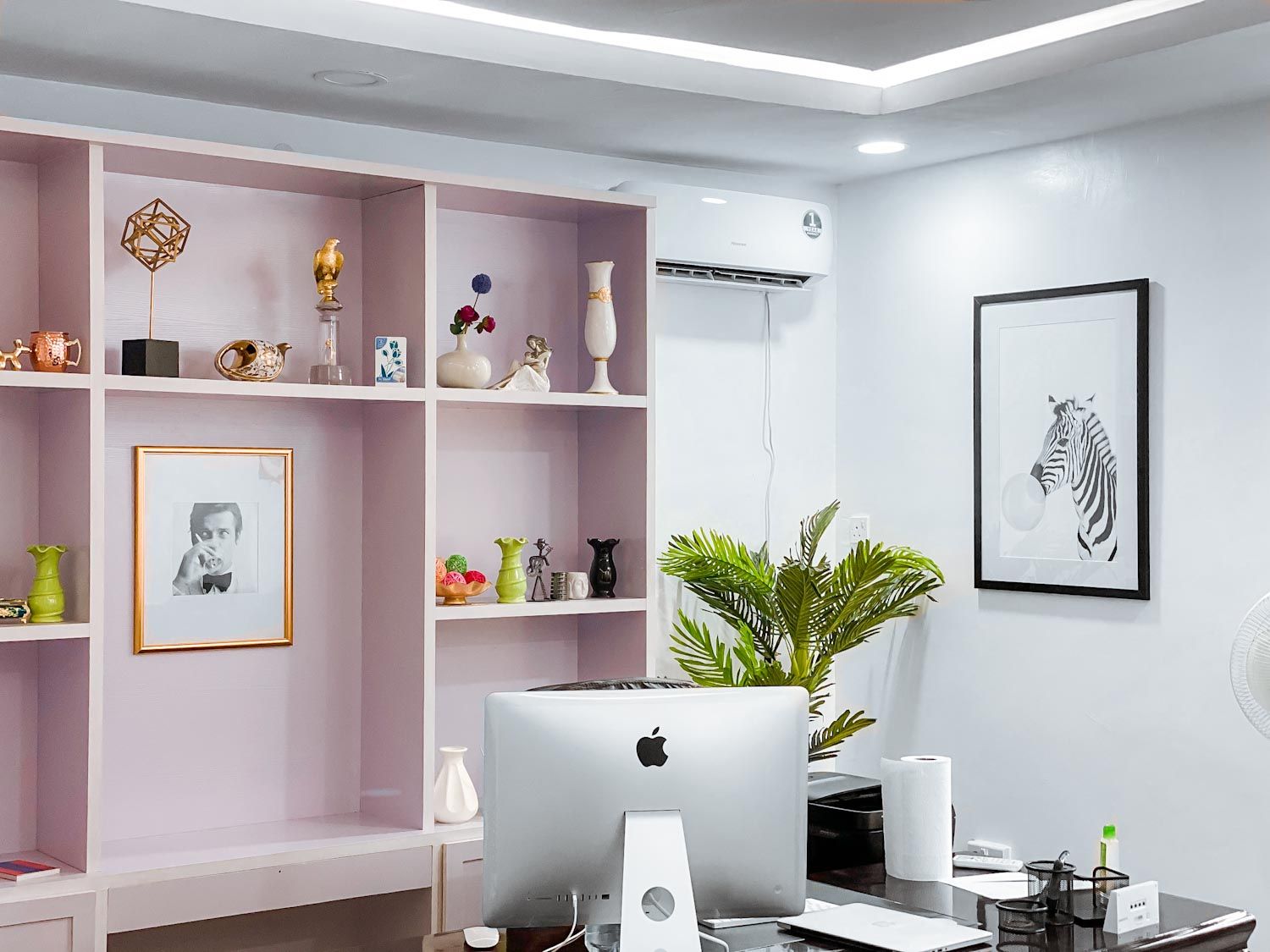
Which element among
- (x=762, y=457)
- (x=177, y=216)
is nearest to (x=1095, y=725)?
(x=762, y=457)

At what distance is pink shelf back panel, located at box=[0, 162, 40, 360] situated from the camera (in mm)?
3445

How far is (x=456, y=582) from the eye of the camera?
382 centimetres

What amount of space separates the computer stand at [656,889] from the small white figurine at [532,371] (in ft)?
6.02

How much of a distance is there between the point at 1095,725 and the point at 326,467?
230 centimetres

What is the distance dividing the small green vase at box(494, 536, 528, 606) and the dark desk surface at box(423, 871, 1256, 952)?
1351 mm

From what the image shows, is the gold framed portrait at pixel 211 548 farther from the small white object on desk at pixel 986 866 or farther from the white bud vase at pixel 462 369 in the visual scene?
the small white object on desk at pixel 986 866

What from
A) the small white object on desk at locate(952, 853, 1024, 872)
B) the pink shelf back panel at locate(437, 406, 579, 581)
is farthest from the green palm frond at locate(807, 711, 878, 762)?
the small white object on desk at locate(952, 853, 1024, 872)

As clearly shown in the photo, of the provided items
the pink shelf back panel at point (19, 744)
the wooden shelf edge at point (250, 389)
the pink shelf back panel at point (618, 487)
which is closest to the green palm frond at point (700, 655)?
the pink shelf back panel at point (618, 487)

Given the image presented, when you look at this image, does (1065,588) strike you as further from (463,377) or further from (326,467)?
(326,467)

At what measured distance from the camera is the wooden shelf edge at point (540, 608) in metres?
3.75

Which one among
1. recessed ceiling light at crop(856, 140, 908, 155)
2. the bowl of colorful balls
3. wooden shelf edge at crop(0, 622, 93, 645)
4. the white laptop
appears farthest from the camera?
recessed ceiling light at crop(856, 140, 908, 155)

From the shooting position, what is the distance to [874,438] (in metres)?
4.90

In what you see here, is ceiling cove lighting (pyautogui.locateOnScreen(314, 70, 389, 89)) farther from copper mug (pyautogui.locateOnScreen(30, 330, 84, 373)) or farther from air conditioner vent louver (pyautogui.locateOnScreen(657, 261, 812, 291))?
air conditioner vent louver (pyautogui.locateOnScreen(657, 261, 812, 291))

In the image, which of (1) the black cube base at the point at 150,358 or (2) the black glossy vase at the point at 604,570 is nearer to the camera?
(1) the black cube base at the point at 150,358
